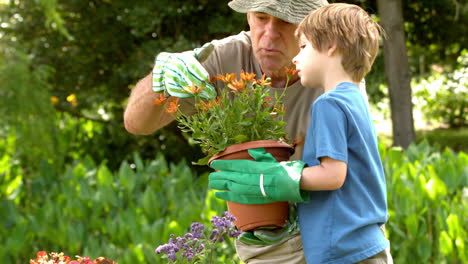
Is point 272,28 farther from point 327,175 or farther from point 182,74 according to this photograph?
point 327,175

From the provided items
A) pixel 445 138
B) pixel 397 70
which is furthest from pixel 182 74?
pixel 445 138

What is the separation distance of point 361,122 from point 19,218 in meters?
2.85

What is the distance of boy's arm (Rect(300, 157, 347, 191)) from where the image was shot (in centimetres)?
169

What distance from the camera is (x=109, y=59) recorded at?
6496mm

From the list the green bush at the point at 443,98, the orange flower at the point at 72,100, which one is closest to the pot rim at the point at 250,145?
the orange flower at the point at 72,100

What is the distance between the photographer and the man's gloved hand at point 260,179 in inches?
67.9

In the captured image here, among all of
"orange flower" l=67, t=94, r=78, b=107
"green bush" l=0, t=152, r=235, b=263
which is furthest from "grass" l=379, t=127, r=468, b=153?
"green bush" l=0, t=152, r=235, b=263

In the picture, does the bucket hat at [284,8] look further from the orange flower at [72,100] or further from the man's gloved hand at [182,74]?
the orange flower at [72,100]

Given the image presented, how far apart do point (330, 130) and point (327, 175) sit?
0.39ft

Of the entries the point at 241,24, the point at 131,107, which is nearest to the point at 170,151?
the point at 241,24

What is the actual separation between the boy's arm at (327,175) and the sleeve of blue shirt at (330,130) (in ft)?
0.07

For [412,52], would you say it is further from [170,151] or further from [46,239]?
[46,239]

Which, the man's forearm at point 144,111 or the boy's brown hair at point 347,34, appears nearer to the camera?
the boy's brown hair at point 347,34

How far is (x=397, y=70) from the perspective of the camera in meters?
6.01
